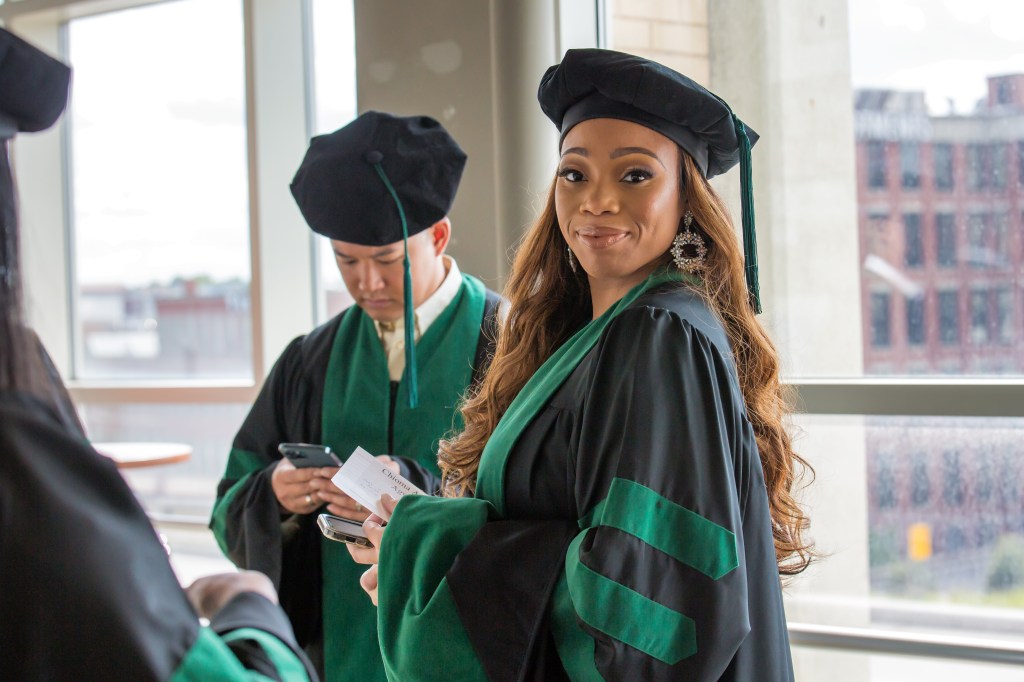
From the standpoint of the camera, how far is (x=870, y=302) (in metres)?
2.98

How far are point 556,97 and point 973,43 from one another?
5.30 ft

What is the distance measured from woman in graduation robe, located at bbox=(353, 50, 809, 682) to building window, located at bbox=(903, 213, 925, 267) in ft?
4.26

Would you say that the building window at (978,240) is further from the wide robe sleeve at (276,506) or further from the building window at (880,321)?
the wide robe sleeve at (276,506)

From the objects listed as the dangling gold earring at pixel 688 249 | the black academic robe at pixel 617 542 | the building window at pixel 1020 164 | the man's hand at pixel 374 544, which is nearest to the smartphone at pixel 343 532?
the man's hand at pixel 374 544

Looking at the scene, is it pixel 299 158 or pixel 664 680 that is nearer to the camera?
pixel 664 680

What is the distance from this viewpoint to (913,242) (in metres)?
2.92

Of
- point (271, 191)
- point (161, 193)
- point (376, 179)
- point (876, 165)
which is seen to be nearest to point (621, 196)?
point (376, 179)

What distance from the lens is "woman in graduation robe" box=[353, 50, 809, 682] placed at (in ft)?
4.70

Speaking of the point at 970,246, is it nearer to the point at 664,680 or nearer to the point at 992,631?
the point at 992,631

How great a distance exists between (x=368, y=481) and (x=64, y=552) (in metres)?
1.15

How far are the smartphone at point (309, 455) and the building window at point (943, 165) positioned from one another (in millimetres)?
1932

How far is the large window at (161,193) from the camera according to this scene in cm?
420

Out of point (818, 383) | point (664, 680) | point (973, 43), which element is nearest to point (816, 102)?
point (973, 43)

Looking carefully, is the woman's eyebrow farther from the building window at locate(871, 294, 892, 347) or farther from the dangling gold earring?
the building window at locate(871, 294, 892, 347)
